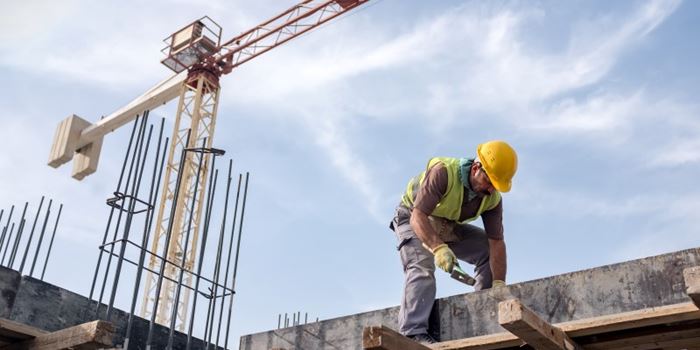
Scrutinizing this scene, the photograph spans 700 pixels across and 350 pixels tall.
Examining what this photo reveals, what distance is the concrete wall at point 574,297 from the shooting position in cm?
424

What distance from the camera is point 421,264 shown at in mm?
4984

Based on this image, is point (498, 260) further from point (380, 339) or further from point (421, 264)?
point (380, 339)

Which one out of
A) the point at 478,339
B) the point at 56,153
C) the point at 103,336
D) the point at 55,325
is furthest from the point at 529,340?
the point at 56,153

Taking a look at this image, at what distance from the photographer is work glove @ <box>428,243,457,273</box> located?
4.80m

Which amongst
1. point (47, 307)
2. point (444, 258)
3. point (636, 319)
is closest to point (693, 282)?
point (636, 319)

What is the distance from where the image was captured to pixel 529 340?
3908 mm

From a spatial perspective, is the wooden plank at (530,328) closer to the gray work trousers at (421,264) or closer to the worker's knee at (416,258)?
the gray work trousers at (421,264)

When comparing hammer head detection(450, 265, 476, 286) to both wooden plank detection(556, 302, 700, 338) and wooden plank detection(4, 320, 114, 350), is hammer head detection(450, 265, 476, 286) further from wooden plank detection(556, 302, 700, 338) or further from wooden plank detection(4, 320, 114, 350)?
wooden plank detection(4, 320, 114, 350)

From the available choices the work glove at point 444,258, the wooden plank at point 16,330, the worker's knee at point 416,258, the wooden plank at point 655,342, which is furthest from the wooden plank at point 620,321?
the wooden plank at point 16,330

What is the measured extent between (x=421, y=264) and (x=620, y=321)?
1.41m

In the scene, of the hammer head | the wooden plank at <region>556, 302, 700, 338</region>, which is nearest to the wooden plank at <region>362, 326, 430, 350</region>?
the wooden plank at <region>556, 302, 700, 338</region>

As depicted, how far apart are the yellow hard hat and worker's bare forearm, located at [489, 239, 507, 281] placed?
0.48 m

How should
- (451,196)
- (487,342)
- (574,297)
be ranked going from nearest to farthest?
(487,342)
(574,297)
(451,196)

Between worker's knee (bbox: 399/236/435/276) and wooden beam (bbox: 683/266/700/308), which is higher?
worker's knee (bbox: 399/236/435/276)
